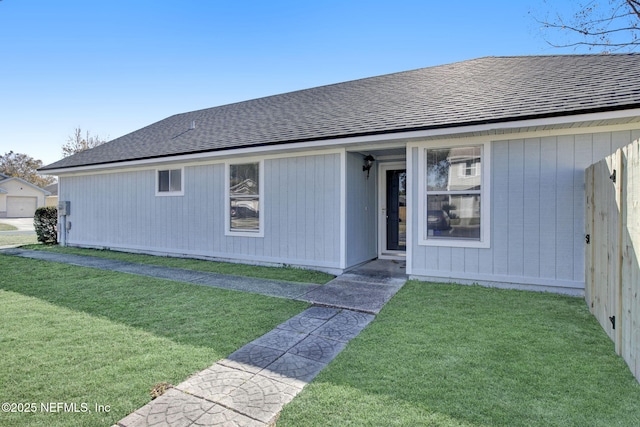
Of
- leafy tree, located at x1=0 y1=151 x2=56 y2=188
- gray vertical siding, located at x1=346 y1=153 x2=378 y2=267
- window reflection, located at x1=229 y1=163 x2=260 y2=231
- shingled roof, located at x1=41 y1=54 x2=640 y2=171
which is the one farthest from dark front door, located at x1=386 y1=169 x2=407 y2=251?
leafy tree, located at x1=0 y1=151 x2=56 y2=188

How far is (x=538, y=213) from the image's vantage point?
498 centimetres

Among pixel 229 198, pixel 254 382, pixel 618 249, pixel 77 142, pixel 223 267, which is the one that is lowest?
pixel 254 382

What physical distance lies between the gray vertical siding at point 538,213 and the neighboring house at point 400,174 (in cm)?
2

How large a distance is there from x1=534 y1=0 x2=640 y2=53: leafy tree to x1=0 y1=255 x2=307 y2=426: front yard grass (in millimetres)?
9603

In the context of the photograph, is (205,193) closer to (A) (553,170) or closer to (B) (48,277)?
(B) (48,277)

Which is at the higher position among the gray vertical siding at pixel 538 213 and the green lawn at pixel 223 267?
the gray vertical siding at pixel 538 213

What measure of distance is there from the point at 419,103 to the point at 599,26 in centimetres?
562

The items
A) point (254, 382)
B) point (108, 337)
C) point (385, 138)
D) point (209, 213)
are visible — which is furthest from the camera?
point (209, 213)

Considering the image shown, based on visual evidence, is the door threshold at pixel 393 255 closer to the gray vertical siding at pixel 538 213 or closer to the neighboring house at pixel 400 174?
the neighboring house at pixel 400 174

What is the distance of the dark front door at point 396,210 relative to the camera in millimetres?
7711

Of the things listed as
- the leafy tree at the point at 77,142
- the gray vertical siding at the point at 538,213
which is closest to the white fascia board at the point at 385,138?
the gray vertical siding at the point at 538,213

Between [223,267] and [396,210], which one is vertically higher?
[396,210]

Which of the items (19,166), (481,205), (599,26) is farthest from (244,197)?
(19,166)

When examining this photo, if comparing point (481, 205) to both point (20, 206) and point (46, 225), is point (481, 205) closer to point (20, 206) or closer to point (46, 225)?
point (46, 225)
